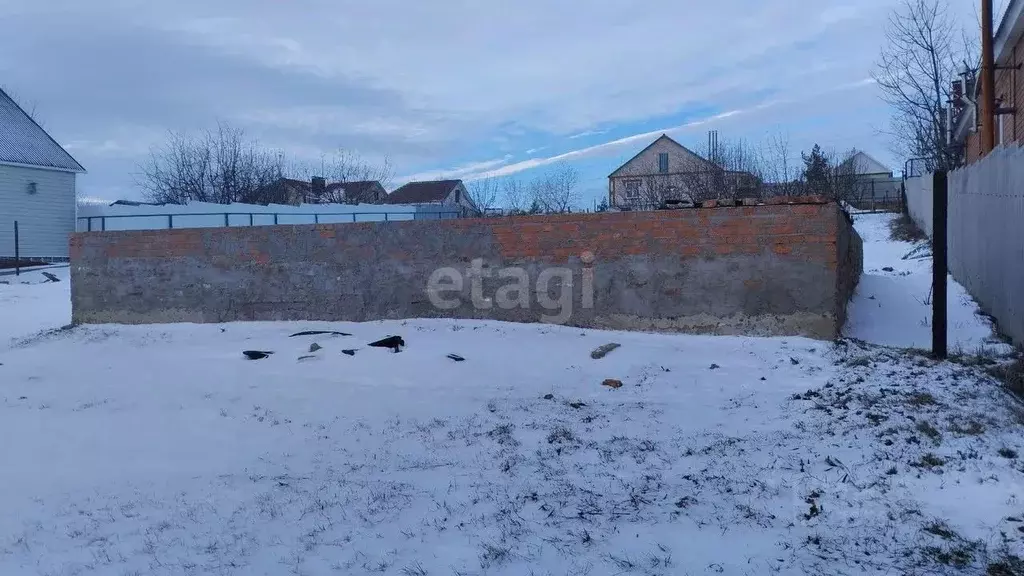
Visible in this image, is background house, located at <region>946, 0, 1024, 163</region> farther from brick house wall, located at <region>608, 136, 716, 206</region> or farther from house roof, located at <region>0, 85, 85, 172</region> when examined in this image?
house roof, located at <region>0, 85, 85, 172</region>

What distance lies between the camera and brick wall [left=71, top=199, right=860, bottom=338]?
777 cm

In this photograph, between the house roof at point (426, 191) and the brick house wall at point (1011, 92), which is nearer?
the brick house wall at point (1011, 92)

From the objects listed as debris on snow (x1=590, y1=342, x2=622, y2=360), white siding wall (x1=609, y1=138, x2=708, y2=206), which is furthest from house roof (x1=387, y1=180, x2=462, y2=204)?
debris on snow (x1=590, y1=342, x2=622, y2=360)

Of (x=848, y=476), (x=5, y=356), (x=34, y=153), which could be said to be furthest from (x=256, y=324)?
(x=34, y=153)

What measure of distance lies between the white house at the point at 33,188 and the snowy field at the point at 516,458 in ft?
70.1

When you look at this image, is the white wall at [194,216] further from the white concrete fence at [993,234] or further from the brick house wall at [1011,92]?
the white concrete fence at [993,234]

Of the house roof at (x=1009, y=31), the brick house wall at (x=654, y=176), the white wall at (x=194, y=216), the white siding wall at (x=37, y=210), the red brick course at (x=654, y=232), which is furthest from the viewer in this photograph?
the white wall at (x=194, y=216)

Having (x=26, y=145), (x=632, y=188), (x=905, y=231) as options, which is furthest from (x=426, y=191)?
(x=905, y=231)

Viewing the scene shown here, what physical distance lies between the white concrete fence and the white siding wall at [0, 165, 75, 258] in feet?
87.0

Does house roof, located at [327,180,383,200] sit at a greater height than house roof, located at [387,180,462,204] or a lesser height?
lesser

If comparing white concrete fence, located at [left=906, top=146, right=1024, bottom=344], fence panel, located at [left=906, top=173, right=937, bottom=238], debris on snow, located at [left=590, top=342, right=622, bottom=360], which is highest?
fence panel, located at [left=906, top=173, right=937, bottom=238]

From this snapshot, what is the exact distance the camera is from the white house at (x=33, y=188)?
2589 centimetres

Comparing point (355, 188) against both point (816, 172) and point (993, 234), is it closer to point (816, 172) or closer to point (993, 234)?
point (816, 172)

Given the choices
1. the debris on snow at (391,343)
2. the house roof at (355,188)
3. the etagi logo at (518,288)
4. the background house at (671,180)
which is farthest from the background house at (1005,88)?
the house roof at (355,188)
